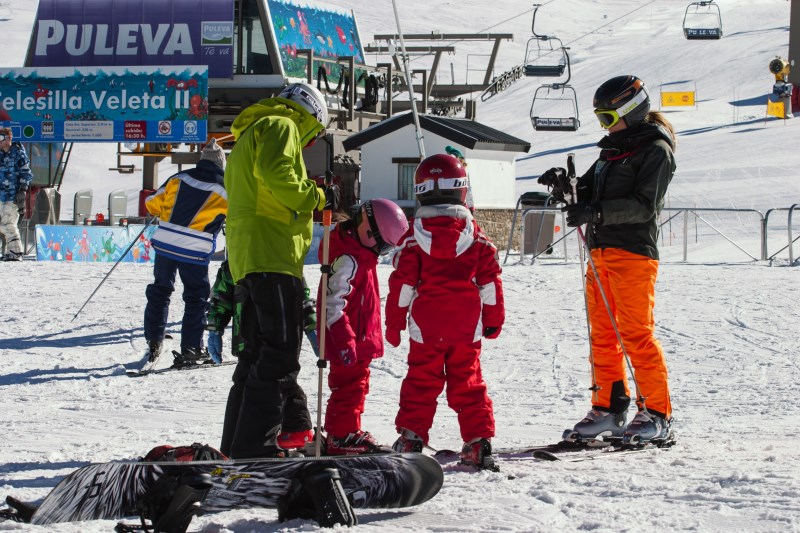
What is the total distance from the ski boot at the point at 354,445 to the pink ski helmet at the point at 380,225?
858 millimetres

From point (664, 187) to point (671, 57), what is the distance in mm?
62977

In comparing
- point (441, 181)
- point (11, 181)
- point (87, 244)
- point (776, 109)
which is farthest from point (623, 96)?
point (776, 109)

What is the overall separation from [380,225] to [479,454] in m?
1.11

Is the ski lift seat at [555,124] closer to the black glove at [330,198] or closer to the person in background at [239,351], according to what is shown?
the person in background at [239,351]

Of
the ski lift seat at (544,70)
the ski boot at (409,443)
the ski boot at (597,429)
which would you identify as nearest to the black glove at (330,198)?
the ski boot at (409,443)

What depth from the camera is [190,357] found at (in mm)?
7719

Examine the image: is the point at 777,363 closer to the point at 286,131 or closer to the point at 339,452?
the point at 339,452

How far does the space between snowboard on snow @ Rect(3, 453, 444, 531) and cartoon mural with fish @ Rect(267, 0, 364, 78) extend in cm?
2225

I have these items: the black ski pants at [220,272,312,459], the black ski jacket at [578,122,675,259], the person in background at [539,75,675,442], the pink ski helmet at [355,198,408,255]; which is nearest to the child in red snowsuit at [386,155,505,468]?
the pink ski helmet at [355,198,408,255]

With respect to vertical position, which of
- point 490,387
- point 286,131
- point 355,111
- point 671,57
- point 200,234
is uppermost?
point 671,57

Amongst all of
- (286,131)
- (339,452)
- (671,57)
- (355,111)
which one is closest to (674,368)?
(339,452)

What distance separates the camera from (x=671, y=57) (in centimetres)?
6481

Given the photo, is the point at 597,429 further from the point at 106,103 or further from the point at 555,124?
the point at 555,124

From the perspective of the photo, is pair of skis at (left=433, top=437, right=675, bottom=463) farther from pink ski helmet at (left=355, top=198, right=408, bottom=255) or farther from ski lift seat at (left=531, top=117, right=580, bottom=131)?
ski lift seat at (left=531, top=117, right=580, bottom=131)
